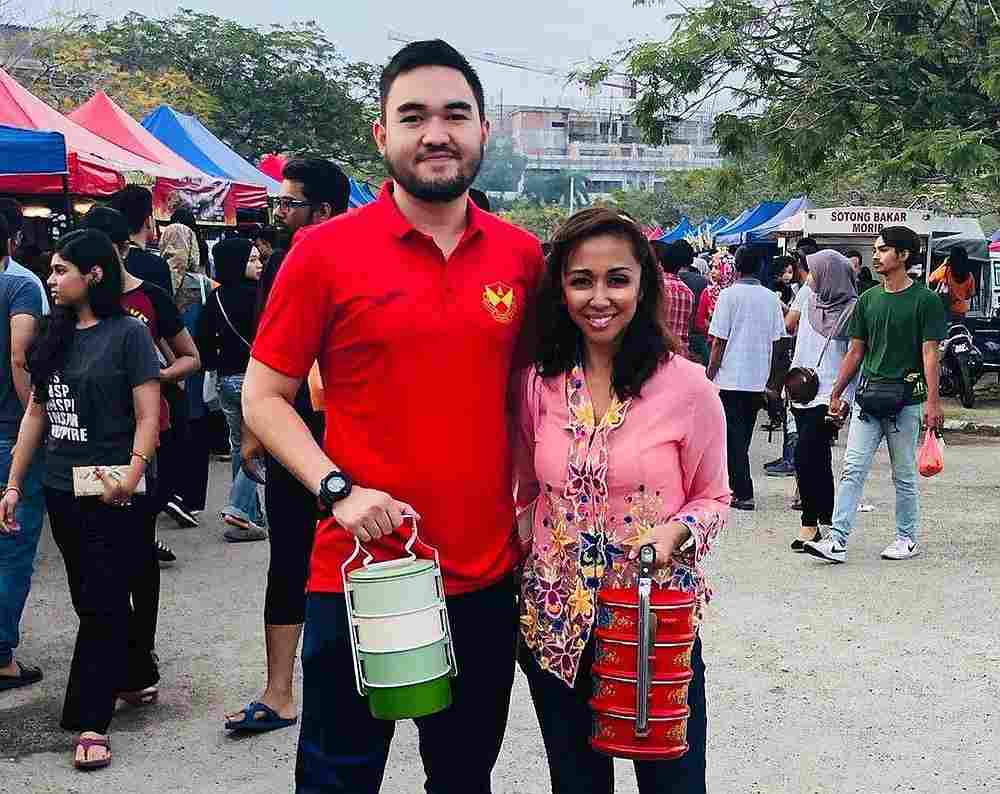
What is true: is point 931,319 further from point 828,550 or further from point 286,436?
point 286,436

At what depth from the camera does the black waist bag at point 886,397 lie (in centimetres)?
723

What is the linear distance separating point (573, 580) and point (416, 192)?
3.00 feet

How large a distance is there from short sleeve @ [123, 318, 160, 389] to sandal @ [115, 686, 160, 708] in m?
1.25

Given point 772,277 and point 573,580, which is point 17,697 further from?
point 772,277

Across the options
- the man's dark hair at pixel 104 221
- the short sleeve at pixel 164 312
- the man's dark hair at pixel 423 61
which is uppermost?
the man's dark hair at pixel 423 61

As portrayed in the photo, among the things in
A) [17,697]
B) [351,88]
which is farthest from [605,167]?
[17,697]

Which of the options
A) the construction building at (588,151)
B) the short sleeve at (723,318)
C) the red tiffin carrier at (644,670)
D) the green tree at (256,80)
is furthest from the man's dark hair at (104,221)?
the construction building at (588,151)

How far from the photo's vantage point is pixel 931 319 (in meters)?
7.15

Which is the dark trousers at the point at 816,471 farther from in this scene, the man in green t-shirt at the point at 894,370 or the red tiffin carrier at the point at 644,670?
the red tiffin carrier at the point at 644,670

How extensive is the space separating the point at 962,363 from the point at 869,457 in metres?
9.04

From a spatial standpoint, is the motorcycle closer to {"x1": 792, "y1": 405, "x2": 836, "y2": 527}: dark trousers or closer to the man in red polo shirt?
{"x1": 792, "y1": 405, "x2": 836, "y2": 527}: dark trousers

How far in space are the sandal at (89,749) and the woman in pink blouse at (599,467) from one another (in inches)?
82.1

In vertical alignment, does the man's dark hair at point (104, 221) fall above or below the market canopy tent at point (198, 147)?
below

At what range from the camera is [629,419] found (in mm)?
2814
